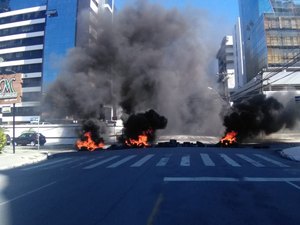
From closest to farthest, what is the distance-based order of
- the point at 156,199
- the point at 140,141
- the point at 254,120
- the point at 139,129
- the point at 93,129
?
the point at 156,199
the point at 93,129
the point at 140,141
the point at 139,129
the point at 254,120

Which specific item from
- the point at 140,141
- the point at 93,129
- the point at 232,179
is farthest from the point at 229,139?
the point at 232,179

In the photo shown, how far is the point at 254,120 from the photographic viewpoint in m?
34.4

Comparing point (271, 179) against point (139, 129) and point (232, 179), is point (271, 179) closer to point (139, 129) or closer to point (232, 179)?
point (232, 179)

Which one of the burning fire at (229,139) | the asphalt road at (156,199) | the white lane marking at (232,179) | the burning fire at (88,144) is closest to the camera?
the asphalt road at (156,199)

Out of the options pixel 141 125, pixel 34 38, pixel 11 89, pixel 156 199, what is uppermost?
pixel 34 38

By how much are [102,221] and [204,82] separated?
4346 centimetres

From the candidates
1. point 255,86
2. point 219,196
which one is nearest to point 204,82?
point 255,86

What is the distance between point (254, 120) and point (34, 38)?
5209 centimetres

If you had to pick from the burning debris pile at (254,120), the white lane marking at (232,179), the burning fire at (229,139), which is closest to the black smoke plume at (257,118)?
the burning debris pile at (254,120)

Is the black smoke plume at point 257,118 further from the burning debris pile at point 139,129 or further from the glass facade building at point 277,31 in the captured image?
the glass facade building at point 277,31

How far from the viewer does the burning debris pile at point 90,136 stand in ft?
97.4

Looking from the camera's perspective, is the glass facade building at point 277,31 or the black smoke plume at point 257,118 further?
the glass facade building at point 277,31

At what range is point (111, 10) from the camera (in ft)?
143

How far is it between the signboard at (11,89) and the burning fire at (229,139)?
1787cm
